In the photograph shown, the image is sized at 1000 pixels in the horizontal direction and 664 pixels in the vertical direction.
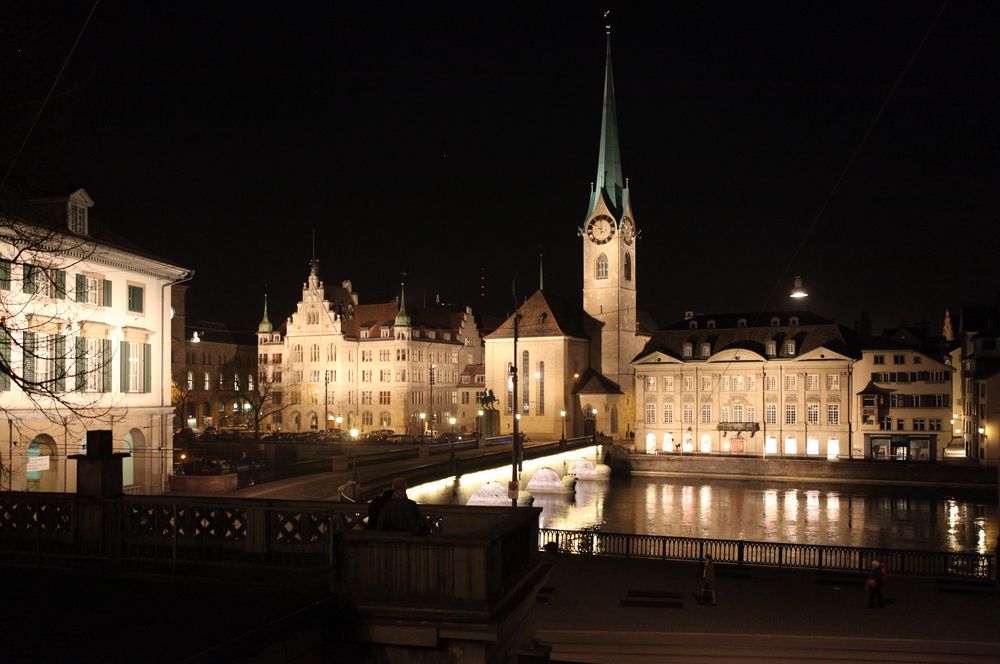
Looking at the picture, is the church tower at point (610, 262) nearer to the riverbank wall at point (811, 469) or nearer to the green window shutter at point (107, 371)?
the riverbank wall at point (811, 469)

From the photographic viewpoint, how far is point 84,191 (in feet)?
102

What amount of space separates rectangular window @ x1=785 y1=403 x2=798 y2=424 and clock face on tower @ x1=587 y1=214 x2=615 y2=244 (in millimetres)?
23416

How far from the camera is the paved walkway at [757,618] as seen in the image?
19.5 m

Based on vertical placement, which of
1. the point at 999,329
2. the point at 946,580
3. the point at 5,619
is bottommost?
the point at 946,580

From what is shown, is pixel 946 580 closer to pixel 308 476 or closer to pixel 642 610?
pixel 642 610

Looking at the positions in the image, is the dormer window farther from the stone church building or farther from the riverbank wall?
the stone church building

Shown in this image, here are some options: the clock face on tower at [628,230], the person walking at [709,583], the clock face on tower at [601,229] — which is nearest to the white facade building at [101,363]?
the person walking at [709,583]

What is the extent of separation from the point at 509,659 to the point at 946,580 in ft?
70.1

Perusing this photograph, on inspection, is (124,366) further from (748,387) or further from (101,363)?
(748,387)

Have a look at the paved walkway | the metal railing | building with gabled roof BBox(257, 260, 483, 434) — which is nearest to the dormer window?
the metal railing

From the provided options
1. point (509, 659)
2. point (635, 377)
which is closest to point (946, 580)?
point (509, 659)

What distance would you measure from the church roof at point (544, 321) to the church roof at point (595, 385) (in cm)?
A: 383

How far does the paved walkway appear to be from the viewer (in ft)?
63.8

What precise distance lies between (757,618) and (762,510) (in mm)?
36808
